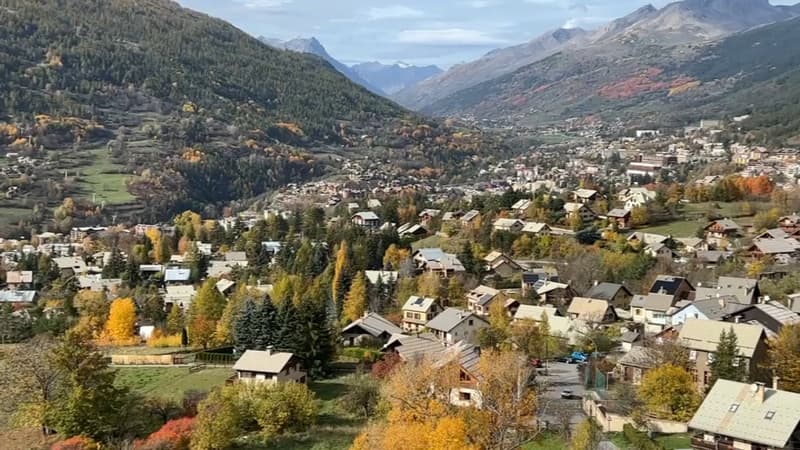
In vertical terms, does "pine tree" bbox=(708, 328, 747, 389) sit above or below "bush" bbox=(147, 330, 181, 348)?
above

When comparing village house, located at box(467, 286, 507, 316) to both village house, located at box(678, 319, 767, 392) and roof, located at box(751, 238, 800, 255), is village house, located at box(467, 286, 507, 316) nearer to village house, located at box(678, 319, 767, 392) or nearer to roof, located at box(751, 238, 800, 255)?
village house, located at box(678, 319, 767, 392)

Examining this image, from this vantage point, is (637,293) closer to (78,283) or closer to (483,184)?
(78,283)

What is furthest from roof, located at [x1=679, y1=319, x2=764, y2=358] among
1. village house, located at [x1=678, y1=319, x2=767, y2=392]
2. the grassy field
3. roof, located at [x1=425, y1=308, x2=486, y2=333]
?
the grassy field

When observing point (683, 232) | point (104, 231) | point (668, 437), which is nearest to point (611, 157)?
point (683, 232)

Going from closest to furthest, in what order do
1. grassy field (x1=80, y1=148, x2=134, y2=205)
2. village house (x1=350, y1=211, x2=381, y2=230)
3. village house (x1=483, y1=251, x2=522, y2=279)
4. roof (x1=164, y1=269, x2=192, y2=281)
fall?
village house (x1=483, y1=251, x2=522, y2=279), roof (x1=164, y1=269, x2=192, y2=281), village house (x1=350, y1=211, x2=381, y2=230), grassy field (x1=80, y1=148, x2=134, y2=205)

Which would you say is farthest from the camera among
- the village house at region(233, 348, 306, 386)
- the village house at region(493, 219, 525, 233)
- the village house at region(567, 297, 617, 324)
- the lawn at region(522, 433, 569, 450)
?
the village house at region(493, 219, 525, 233)

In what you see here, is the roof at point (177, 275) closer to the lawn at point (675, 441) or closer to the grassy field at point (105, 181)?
the lawn at point (675, 441)

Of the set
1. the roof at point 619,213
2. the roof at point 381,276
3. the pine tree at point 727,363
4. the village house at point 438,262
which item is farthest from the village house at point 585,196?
the pine tree at point 727,363
